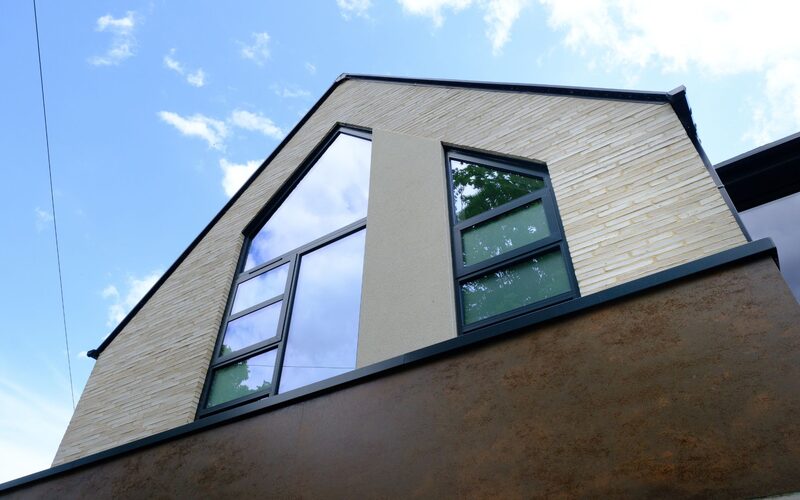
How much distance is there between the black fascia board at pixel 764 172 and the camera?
16.6 feet

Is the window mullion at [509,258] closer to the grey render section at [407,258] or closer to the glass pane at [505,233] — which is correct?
the glass pane at [505,233]

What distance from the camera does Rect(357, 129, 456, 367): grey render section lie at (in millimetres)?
5055

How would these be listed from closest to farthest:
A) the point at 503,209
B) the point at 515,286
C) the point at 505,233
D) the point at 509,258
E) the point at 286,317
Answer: the point at 515,286 → the point at 509,258 → the point at 505,233 → the point at 503,209 → the point at 286,317

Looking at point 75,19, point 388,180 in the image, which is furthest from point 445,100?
point 75,19

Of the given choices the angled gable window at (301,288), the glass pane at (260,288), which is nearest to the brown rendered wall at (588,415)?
the angled gable window at (301,288)

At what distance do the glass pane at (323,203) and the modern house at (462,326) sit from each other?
1.9 inches

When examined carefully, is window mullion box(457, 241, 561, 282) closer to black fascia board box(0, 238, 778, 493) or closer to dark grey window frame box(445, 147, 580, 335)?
dark grey window frame box(445, 147, 580, 335)

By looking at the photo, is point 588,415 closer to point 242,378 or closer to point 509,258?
point 509,258

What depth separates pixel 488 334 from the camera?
144 inches

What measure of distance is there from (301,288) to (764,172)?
5477 millimetres

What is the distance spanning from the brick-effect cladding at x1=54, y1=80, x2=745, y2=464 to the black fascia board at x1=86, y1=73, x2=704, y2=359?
0.30ft

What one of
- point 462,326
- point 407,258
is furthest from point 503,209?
point 462,326

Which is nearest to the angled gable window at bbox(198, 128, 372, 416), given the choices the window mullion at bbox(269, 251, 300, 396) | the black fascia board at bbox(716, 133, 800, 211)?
the window mullion at bbox(269, 251, 300, 396)

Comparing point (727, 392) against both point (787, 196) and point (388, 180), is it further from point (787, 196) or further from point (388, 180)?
point (388, 180)
